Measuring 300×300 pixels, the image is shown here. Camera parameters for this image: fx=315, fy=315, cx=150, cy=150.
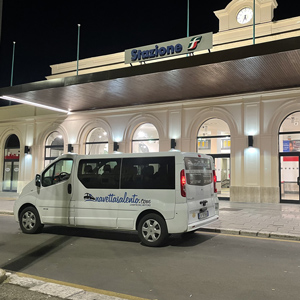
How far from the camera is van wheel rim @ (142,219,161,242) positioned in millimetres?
6973

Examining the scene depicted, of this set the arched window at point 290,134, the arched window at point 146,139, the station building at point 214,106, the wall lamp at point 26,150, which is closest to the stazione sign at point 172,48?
the station building at point 214,106

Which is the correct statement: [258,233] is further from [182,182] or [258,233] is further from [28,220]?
[28,220]

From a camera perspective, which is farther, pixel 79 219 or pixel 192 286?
pixel 79 219

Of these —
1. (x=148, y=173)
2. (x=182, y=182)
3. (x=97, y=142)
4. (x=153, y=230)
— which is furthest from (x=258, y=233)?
(x=97, y=142)

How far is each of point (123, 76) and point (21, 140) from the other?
1237 cm

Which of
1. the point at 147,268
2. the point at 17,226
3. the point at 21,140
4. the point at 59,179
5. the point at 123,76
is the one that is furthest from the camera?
the point at 21,140

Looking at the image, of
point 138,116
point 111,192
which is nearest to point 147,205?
point 111,192

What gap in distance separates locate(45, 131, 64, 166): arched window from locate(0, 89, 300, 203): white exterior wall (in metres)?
0.31

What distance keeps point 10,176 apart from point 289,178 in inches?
747

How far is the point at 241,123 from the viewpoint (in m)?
15.7

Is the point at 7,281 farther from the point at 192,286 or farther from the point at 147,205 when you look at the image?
the point at 147,205

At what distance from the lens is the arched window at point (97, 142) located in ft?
65.2

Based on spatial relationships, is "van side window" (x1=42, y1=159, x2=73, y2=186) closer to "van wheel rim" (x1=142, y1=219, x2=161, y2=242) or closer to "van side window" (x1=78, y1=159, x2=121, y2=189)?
"van side window" (x1=78, y1=159, x2=121, y2=189)

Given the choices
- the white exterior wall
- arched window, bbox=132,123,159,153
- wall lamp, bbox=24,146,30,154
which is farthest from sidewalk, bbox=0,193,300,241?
wall lamp, bbox=24,146,30,154
